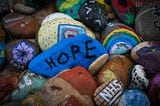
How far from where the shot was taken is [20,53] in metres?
1.82

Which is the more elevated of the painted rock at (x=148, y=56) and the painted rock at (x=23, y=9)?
the painted rock at (x=23, y=9)

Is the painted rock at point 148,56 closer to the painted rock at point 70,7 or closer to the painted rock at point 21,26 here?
the painted rock at point 70,7

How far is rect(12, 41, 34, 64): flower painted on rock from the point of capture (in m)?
1.82

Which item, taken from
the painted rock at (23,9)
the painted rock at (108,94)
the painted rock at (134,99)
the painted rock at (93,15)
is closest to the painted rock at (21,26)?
the painted rock at (23,9)

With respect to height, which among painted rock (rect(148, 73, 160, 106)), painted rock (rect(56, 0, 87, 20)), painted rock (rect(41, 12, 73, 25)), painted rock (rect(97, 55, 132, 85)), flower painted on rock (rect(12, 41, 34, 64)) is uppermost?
painted rock (rect(56, 0, 87, 20))

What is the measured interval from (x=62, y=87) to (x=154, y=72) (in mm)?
514

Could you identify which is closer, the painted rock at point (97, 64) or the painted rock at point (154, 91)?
the painted rock at point (154, 91)

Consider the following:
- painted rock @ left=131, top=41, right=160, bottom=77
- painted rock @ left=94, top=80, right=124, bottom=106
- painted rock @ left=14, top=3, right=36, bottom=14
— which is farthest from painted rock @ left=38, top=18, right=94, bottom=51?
painted rock @ left=94, top=80, right=124, bottom=106

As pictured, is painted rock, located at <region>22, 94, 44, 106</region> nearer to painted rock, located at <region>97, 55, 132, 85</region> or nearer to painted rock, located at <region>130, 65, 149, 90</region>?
painted rock, located at <region>97, 55, 132, 85</region>

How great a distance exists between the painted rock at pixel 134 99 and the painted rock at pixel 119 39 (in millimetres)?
364

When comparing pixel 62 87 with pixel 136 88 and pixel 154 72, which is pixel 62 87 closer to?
pixel 136 88

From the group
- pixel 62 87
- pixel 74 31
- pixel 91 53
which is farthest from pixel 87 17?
pixel 62 87

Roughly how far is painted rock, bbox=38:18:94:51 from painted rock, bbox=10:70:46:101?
0.20 meters

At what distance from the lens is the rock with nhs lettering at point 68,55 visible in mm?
1730
